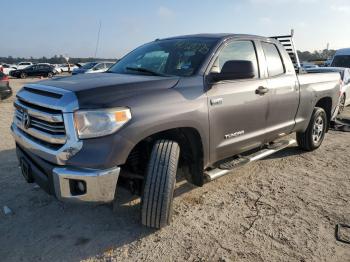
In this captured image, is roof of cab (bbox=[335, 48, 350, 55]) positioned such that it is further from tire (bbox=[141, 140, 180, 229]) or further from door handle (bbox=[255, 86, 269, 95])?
tire (bbox=[141, 140, 180, 229])

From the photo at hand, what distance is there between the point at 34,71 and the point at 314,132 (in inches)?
1292

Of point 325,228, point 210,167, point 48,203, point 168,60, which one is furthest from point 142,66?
point 325,228

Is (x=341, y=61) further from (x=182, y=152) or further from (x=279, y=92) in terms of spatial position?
(x=182, y=152)

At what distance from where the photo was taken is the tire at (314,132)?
567 cm

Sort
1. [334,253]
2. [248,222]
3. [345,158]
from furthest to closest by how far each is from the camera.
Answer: [345,158] → [248,222] → [334,253]

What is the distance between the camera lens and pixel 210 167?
3836 millimetres

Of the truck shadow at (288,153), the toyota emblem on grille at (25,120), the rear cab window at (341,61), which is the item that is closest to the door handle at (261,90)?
the truck shadow at (288,153)

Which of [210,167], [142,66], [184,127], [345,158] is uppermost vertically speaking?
[142,66]

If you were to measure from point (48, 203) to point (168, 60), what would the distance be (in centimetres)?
212

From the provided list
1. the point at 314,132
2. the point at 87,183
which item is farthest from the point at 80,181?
the point at 314,132

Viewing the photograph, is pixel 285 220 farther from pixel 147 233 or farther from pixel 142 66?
pixel 142 66

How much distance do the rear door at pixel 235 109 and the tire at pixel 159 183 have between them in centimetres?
63

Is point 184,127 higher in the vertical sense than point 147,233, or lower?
higher

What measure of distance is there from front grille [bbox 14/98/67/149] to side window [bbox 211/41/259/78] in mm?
1703
